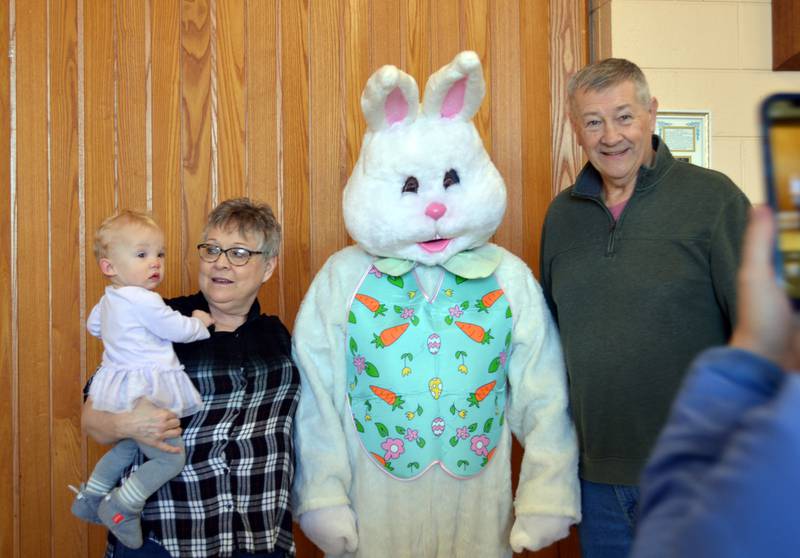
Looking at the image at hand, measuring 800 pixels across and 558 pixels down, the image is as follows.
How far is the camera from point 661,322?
1.87 meters

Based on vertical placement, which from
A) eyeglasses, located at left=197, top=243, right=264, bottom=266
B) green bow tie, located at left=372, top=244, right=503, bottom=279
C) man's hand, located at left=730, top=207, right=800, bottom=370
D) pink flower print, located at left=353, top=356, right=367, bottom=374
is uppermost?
eyeglasses, located at left=197, top=243, right=264, bottom=266

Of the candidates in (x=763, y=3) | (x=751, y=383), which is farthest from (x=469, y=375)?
(x=763, y=3)

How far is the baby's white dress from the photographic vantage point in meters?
1.81

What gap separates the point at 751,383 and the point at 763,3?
230 centimetres

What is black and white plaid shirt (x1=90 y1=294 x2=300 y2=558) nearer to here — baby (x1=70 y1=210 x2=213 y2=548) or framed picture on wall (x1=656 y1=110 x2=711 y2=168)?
baby (x1=70 y1=210 x2=213 y2=548)

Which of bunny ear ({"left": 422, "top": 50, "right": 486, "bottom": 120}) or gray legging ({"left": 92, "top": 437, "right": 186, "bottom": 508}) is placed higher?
bunny ear ({"left": 422, "top": 50, "right": 486, "bottom": 120})

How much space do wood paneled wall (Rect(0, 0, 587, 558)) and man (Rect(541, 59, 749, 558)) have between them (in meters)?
0.70

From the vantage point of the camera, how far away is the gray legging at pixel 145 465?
176cm

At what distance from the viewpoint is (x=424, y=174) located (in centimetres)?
191

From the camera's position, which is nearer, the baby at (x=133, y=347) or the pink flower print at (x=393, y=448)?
the baby at (x=133, y=347)

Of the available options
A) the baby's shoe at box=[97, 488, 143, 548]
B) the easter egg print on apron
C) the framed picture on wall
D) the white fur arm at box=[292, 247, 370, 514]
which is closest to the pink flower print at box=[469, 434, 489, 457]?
the easter egg print on apron

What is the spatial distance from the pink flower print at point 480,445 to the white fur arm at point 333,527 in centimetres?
32

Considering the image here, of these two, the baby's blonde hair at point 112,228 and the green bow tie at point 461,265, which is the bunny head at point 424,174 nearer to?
the green bow tie at point 461,265

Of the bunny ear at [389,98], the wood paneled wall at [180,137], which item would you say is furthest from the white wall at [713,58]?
the bunny ear at [389,98]
